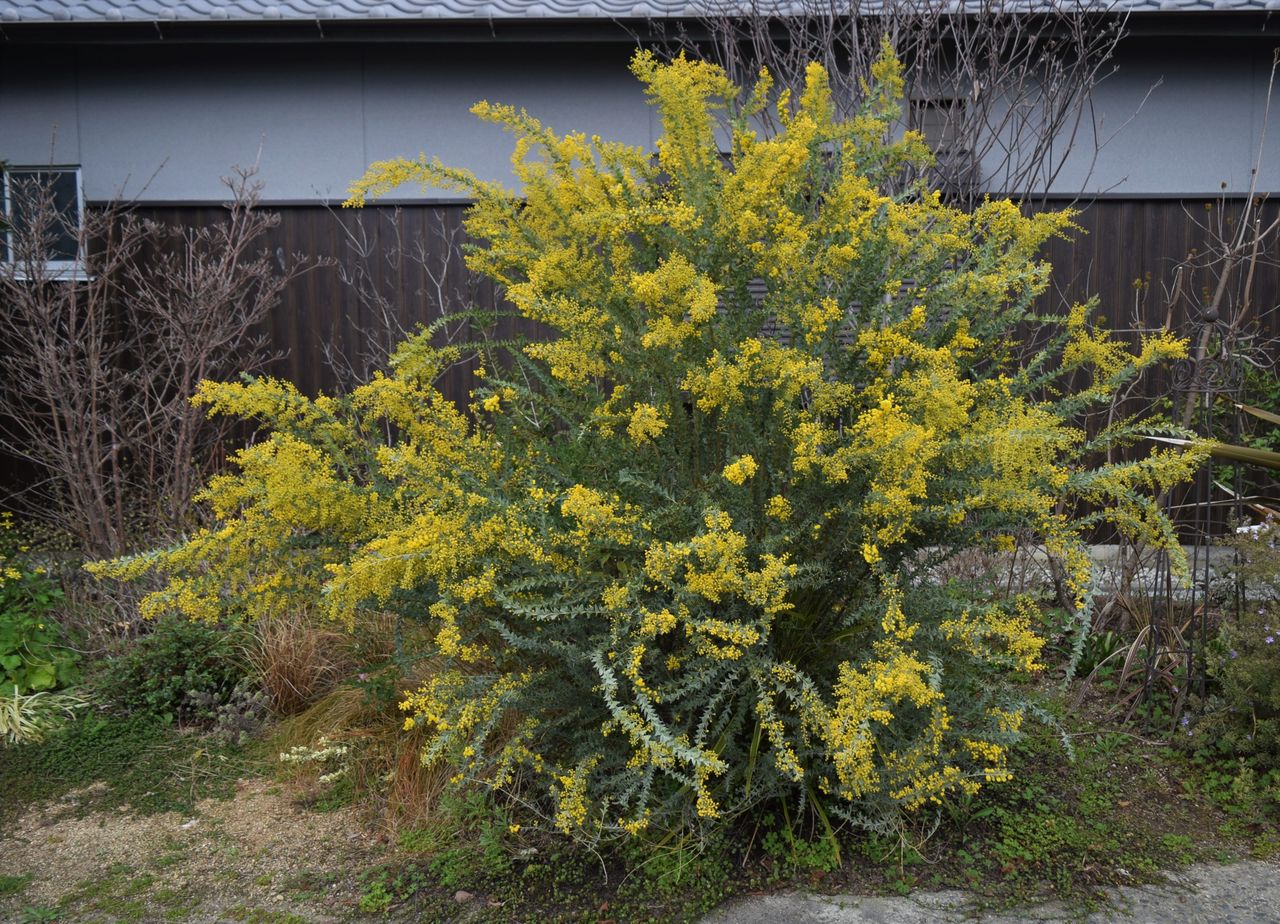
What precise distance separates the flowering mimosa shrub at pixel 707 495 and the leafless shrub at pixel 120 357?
2516mm

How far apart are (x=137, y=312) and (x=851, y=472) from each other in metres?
5.71

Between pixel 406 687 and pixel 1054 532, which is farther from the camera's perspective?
pixel 406 687

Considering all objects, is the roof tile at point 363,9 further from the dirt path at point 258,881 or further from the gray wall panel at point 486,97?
the dirt path at point 258,881

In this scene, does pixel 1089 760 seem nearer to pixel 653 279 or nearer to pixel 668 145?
pixel 653 279

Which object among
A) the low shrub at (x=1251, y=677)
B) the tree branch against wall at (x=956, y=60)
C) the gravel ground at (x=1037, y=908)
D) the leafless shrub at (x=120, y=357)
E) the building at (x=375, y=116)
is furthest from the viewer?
the building at (x=375, y=116)

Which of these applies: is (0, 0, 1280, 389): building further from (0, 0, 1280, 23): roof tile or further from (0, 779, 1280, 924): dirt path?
(0, 779, 1280, 924): dirt path

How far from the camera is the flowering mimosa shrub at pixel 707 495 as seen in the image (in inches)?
100

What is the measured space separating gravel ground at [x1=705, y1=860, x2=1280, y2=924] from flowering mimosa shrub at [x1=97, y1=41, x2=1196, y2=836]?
0.25 metres

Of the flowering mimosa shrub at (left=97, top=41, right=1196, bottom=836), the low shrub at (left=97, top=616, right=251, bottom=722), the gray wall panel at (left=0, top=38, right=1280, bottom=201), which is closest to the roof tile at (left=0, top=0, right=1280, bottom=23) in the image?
the gray wall panel at (left=0, top=38, right=1280, bottom=201)

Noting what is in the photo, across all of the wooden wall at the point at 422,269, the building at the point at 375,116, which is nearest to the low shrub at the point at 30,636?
the wooden wall at the point at 422,269

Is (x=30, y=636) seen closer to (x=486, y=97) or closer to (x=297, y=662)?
(x=297, y=662)

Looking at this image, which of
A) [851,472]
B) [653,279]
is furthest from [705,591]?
[653,279]

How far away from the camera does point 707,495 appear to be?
2.76 m

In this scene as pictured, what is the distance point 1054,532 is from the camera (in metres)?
2.72
